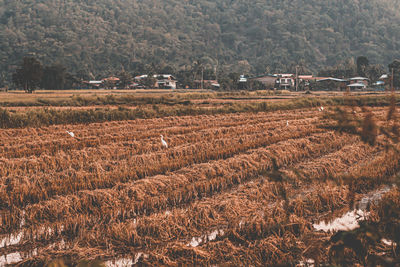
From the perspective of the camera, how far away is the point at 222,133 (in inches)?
589

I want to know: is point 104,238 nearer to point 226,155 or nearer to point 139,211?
point 139,211

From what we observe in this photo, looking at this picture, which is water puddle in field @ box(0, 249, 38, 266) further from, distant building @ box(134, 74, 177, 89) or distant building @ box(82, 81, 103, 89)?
distant building @ box(82, 81, 103, 89)

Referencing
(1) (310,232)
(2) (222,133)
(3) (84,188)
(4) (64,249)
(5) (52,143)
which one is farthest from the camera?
(2) (222,133)

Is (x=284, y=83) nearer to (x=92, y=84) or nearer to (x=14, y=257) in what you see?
(x=92, y=84)

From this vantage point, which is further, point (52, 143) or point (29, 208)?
point (52, 143)

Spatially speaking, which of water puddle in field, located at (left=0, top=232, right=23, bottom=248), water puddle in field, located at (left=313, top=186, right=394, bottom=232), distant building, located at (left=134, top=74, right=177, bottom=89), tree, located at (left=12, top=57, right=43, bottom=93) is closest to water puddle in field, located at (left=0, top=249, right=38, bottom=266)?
water puddle in field, located at (left=0, top=232, right=23, bottom=248)

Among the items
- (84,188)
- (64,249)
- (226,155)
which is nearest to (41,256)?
(64,249)

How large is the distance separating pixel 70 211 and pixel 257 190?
3557mm

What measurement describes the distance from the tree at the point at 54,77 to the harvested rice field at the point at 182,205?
86134 mm

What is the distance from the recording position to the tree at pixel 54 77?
88.4 metres

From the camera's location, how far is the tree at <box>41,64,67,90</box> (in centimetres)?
8844

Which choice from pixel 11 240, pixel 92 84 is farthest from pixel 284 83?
pixel 11 240

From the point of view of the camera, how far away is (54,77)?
293 feet

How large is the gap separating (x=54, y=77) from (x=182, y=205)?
93119mm
